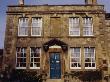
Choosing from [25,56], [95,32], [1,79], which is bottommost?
[1,79]

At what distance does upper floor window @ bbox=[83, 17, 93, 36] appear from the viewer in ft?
102

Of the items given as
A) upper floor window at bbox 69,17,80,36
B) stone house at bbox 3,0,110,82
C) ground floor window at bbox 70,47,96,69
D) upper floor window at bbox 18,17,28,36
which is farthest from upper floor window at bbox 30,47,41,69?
upper floor window at bbox 69,17,80,36

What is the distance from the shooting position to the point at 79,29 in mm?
31094

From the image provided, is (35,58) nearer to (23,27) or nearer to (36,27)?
(36,27)

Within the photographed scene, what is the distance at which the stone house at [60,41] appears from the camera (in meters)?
30.2

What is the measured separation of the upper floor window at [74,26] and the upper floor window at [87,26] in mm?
684

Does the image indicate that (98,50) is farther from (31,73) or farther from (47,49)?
(31,73)

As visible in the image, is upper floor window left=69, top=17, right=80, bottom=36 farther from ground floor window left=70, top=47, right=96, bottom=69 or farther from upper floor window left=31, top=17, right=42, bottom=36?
upper floor window left=31, top=17, right=42, bottom=36

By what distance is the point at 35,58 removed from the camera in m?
30.6

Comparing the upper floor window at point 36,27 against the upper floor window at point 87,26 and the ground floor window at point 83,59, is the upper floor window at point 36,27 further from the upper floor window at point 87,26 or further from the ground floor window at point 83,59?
the upper floor window at point 87,26

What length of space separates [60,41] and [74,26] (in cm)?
215

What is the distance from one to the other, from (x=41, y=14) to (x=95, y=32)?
5.72 m

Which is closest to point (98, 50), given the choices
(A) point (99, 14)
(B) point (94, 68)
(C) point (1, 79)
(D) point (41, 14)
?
(B) point (94, 68)

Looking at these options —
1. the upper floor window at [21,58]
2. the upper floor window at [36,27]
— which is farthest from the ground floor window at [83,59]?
the upper floor window at [21,58]
